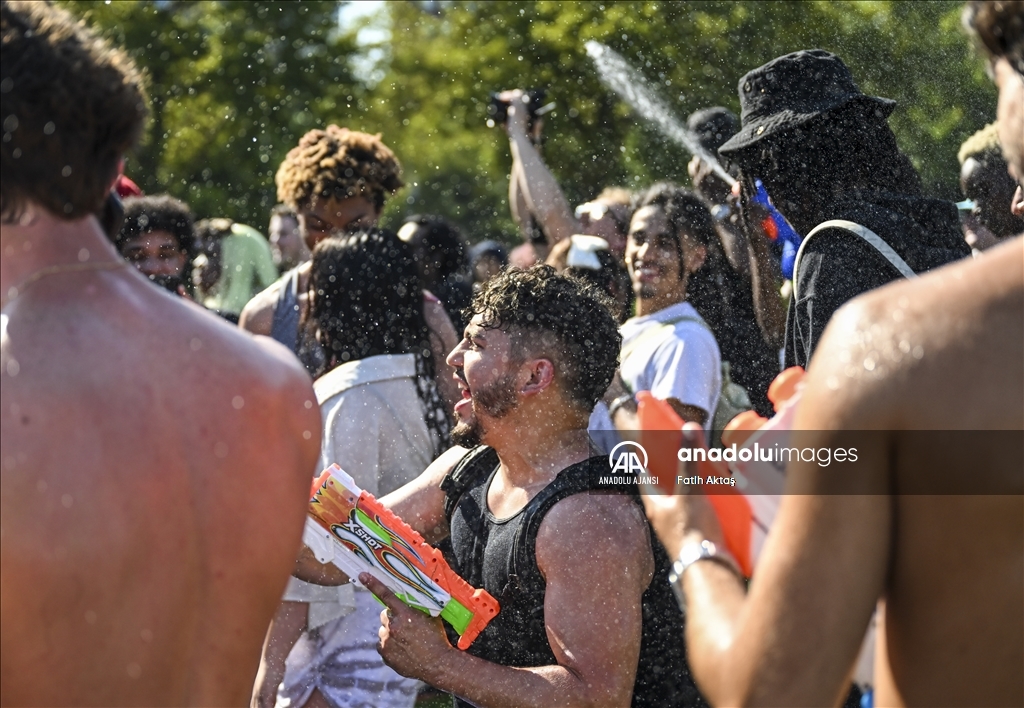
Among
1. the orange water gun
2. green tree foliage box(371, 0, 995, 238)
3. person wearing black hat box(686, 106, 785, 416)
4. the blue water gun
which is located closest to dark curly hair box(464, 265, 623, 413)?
the blue water gun

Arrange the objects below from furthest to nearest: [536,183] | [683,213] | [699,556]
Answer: [536,183], [683,213], [699,556]

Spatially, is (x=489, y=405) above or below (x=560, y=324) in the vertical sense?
below

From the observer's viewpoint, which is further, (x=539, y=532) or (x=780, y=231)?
(x=780, y=231)

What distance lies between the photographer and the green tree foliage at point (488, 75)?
20.6 feet

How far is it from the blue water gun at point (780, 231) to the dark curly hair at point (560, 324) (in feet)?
1.91

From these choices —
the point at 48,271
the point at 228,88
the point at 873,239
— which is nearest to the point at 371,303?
the point at 873,239

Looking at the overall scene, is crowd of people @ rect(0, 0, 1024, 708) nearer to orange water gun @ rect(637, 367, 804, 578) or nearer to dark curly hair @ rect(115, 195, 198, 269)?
orange water gun @ rect(637, 367, 804, 578)

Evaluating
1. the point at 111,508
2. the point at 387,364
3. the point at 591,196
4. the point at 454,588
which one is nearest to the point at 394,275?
the point at 387,364

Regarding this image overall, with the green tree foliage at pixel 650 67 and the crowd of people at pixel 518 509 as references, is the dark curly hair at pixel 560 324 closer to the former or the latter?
the crowd of people at pixel 518 509

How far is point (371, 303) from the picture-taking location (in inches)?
171

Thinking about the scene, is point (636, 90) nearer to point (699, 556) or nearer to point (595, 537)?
point (595, 537)

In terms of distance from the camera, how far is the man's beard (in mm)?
3287

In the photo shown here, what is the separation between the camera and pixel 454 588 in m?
2.95

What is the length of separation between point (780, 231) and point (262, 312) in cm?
225
